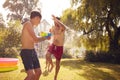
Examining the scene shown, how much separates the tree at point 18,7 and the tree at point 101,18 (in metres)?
18.9

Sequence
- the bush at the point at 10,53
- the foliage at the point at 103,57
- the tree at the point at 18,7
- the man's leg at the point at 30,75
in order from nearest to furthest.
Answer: the man's leg at the point at 30,75 → the bush at the point at 10,53 → the foliage at the point at 103,57 → the tree at the point at 18,7

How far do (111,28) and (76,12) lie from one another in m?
3.38

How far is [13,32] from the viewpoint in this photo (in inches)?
769

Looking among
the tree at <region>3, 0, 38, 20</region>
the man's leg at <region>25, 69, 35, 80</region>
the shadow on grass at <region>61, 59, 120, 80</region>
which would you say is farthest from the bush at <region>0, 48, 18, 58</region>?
the tree at <region>3, 0, 38, 20</region>

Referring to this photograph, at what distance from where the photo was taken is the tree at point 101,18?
20109 millimetres

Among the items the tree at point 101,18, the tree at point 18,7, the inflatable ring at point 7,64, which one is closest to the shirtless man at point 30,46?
the inflatable ring at point 7,64

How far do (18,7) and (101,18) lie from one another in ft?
72.1

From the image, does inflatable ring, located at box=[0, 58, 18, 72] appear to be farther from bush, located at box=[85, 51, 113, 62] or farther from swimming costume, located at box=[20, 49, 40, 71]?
bush, located at box=[85, 51, 113, 62]

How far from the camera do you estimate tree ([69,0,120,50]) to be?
2011 cm

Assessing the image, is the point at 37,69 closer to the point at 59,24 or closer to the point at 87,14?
the point at 59,24

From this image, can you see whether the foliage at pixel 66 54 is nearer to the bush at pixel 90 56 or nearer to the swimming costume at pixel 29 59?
the bush at pixel 90 56

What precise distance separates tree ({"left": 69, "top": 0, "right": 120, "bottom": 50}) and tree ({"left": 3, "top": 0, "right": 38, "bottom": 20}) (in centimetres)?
1889

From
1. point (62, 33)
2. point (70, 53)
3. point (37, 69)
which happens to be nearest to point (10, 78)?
point (62, 33)

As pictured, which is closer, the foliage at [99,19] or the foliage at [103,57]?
the foliage at [99,19]
